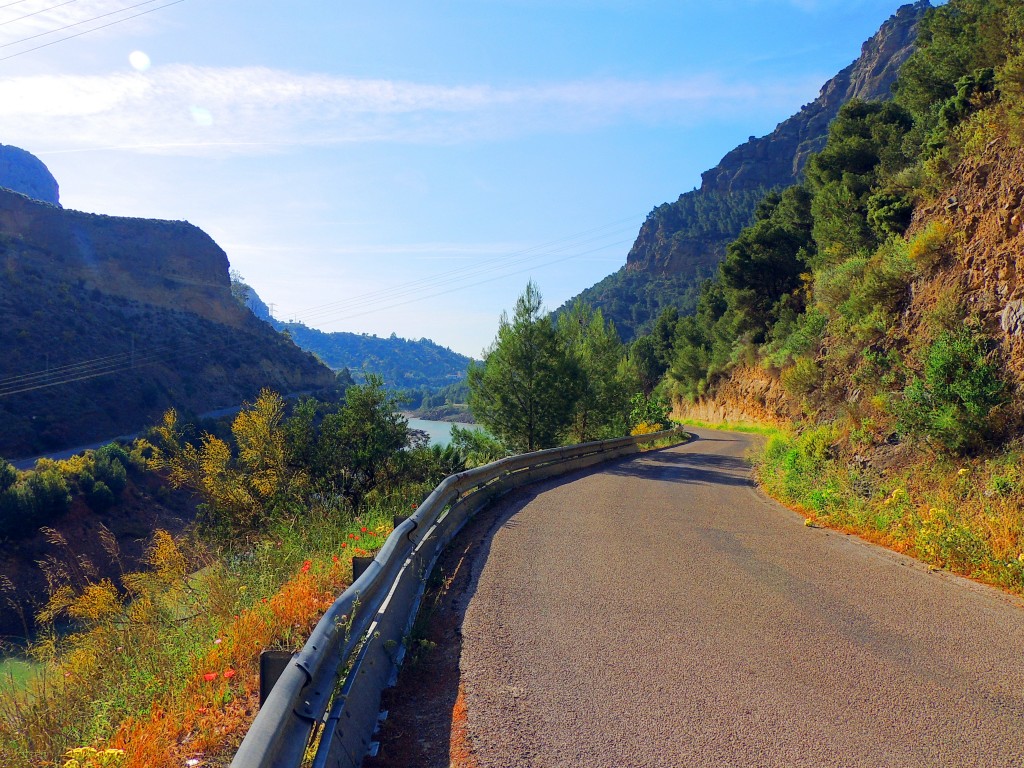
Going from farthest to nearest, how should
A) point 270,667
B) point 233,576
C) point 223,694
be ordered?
1. point 233,576
2. point 223,694
3. point 270,667

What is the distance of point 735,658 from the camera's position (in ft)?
14.0

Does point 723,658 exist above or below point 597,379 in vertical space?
below

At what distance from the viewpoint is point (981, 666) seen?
4.15 meters

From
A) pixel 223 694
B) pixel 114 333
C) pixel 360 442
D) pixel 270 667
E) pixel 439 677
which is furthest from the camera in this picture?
pixel 114 333

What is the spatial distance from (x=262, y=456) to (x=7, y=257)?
237 ft

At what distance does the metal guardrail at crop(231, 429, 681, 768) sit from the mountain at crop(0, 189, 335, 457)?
58.0 meters

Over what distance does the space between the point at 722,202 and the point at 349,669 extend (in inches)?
6067

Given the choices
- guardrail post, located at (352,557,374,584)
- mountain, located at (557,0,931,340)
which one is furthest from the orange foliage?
mountain, located at (557,0,931,340)

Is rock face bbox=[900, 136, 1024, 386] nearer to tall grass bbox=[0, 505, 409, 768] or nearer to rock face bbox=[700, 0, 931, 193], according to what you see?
tall grass bbox=[0, 505, 409, 768]

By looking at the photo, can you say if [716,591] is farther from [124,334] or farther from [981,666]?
[124,334]

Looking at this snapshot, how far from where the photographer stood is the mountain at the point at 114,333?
189ft

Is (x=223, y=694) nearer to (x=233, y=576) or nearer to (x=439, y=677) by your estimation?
(x=439, y=677)

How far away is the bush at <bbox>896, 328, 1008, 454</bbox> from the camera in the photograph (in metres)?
8.22

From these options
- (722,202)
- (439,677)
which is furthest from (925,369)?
(722,202)
